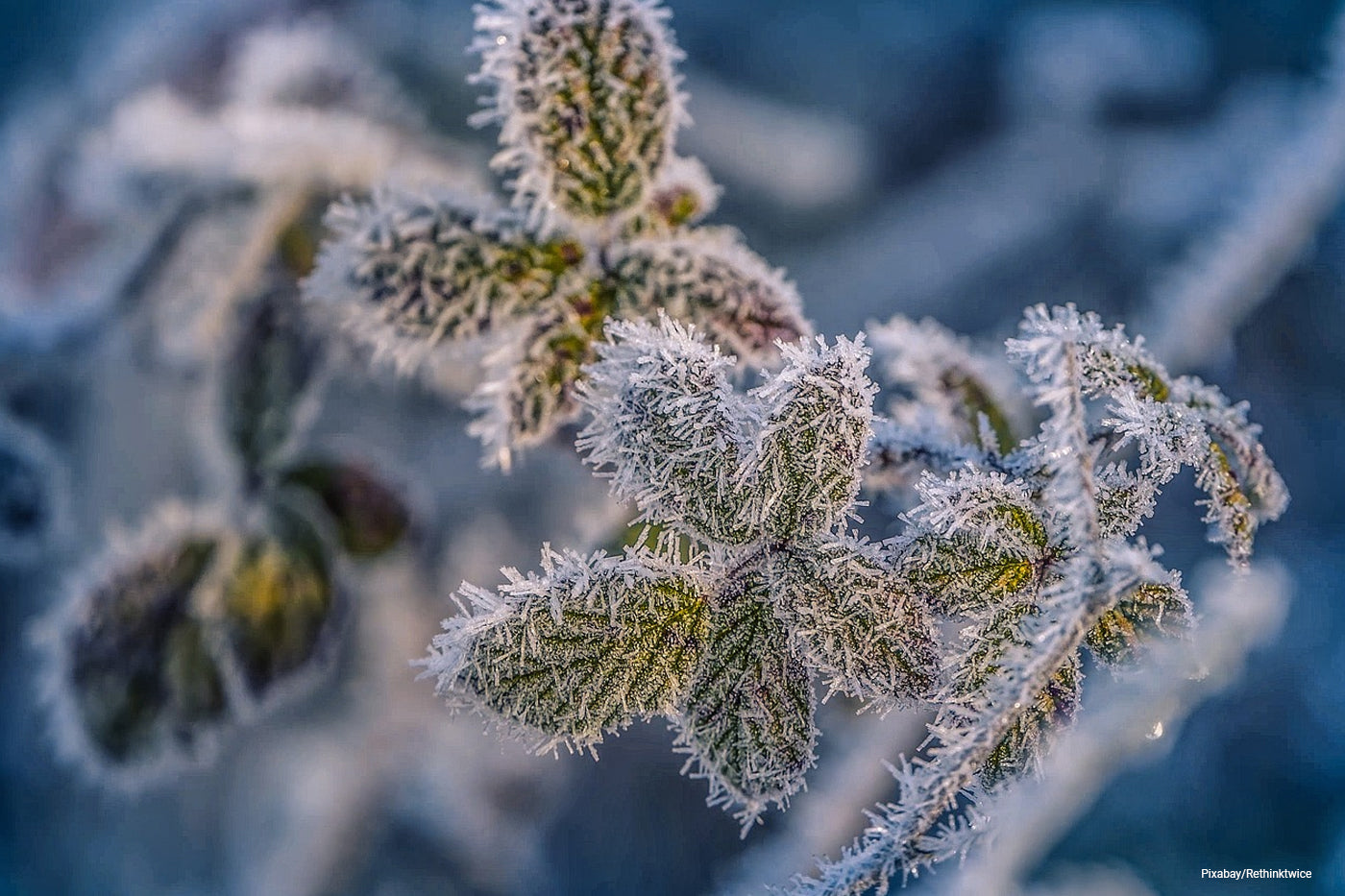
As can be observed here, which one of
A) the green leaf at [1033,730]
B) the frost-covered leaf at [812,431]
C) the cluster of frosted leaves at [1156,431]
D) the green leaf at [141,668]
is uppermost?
the cluster of frosted leaves at [1156,431]

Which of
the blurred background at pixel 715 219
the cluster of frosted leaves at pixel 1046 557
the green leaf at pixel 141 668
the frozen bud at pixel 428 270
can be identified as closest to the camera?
the cluster of frosted leaves at pixel 1046 557

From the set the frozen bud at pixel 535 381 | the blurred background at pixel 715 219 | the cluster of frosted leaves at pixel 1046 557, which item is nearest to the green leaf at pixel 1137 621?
the cluster of frosted leaves at pixel 1046 557

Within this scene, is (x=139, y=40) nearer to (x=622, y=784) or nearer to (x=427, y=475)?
(x=427, y=475)

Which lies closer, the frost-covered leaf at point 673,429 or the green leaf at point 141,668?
the frost-covered leaf at point 673,429

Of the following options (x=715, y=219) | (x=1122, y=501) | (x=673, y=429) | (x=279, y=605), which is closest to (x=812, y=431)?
(x=673, y=429)

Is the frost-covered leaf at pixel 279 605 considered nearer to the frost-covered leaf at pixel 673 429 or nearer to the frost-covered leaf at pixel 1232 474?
the frost-covered leaf at pixel 673 429

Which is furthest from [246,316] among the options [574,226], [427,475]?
[574,226]

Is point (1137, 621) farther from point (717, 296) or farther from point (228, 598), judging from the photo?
point (228, 598)
